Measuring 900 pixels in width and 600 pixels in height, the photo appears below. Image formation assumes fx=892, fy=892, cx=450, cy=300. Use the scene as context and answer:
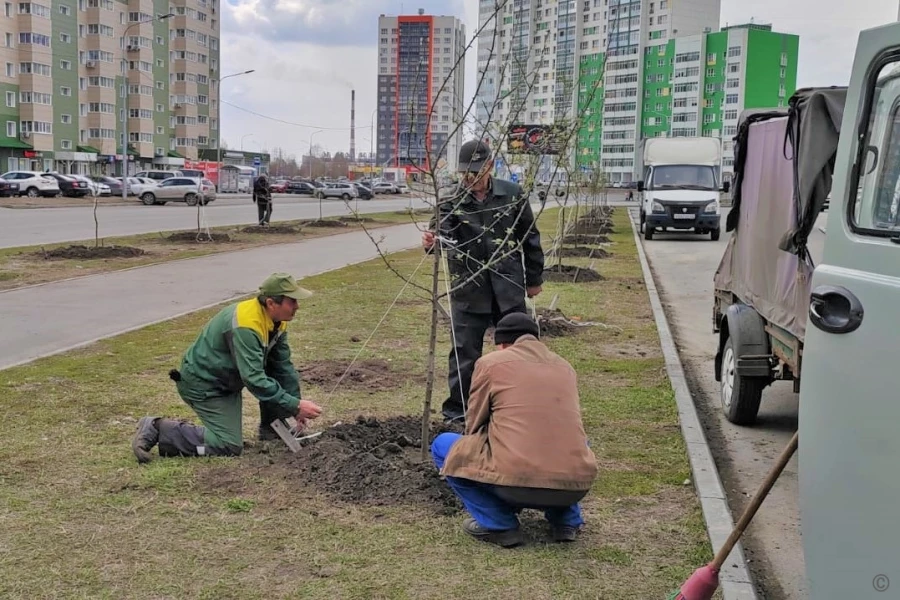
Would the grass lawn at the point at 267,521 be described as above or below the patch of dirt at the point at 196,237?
below

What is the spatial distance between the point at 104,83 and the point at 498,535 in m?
91.6

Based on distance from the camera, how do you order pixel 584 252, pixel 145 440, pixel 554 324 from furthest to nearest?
1. pixel 584 252
2. pixel 554 324
3. pixel 145 440

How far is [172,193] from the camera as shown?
49031 millimetres

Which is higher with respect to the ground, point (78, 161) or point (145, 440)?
point (78, 161)

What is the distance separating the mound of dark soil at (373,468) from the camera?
4.78m

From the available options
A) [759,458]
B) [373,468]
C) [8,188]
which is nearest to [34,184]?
[8,188]

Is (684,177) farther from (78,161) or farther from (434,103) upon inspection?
(78,161)

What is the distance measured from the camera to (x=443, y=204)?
5617 millimetres

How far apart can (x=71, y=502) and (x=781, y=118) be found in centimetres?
545

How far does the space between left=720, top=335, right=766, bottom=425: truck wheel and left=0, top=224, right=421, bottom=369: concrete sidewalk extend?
12.5ft

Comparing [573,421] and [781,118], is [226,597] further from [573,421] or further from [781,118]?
[781,118]

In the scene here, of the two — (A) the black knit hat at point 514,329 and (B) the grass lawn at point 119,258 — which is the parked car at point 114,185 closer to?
(B) the grass lawn at point 119,258

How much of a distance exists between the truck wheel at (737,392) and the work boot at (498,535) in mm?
2996

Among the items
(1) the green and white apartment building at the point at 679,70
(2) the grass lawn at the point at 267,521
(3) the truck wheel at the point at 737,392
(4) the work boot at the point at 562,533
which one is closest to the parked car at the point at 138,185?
(2) the grass lawn at the point at 267,521
